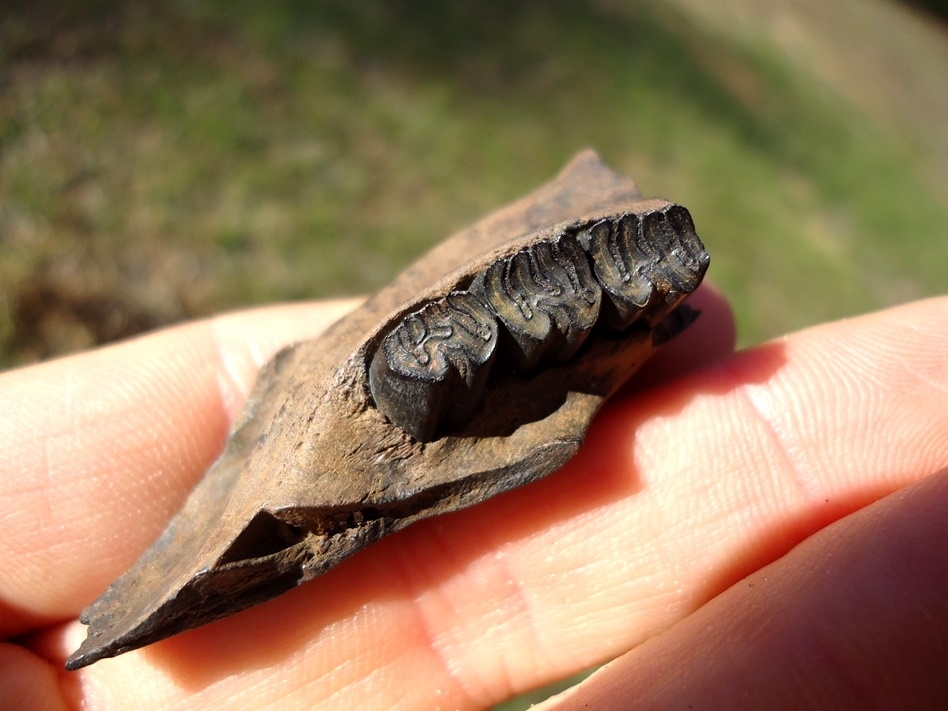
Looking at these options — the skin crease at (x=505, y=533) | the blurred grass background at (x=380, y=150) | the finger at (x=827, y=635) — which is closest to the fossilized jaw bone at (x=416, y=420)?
the skin crease at (x=505, y=533)

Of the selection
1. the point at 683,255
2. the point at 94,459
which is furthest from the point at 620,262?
the point at 94,459

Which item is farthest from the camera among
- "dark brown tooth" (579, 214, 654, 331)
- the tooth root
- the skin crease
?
the skin crease

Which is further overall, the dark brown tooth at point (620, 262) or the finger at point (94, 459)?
the finger at point (94, 459)

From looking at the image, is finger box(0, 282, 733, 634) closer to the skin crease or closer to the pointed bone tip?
the skin crease

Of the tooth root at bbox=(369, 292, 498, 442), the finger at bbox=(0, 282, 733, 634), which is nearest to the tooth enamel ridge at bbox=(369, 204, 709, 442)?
the tooth root at bbox=(369, 292, 498, 442)

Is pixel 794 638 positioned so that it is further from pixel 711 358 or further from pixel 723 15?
pixel 723 15

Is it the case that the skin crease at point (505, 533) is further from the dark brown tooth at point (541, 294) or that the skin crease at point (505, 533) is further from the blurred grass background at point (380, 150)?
the blurred grass background at point (380, 150)
